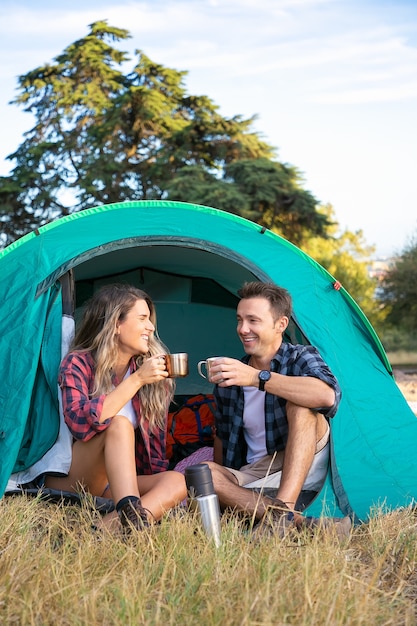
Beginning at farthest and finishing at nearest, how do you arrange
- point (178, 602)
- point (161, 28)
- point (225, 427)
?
point (161, 28) → point (225, 427) → point (178, 602)

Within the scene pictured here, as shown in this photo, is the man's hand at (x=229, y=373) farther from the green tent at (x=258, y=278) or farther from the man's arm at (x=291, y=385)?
the green tent at (x=258, y=278)

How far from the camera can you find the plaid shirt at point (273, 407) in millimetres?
3244

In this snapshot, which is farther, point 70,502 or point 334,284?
point 334,284

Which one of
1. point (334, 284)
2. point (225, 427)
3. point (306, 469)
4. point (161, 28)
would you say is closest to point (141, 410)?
point (225, 427)

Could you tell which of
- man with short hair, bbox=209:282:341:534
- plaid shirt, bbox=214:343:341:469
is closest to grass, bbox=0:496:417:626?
man with short hair, bbox=209:282:341:534

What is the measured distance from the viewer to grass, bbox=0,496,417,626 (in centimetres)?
198

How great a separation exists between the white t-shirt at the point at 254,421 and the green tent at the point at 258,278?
34cm

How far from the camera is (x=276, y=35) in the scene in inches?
443

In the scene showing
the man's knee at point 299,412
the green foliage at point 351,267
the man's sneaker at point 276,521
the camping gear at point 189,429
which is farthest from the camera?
the green foliage at point 351,267

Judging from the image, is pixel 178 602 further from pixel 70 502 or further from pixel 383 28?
pixel 383 28

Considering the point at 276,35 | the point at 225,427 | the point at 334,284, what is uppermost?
the point at 276,35

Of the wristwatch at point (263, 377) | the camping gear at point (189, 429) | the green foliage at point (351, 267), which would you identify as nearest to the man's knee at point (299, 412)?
the wristwatch at point (263, 377)

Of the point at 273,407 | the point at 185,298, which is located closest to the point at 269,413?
the point at 273,407

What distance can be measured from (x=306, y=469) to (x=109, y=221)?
1491 millimetres
